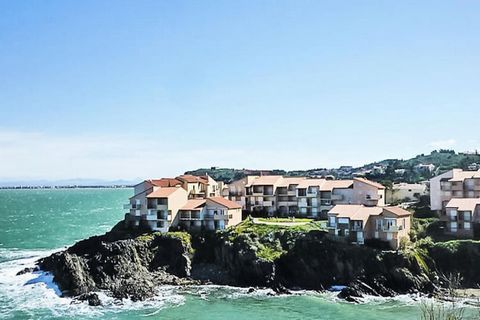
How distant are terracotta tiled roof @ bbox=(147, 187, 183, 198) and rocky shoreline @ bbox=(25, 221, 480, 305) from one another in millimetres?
5384

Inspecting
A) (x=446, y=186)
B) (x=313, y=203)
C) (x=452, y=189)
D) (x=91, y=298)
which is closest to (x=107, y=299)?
(x=91, y=298)

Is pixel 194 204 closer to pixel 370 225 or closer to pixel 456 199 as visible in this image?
pixel 370 225

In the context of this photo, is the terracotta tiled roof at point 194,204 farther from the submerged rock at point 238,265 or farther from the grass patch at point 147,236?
the grass patch at point 147,236

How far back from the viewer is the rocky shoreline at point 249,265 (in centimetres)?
5091

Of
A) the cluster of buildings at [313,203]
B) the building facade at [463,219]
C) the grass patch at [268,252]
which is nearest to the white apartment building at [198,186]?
the cluster of buildings at [313,203]

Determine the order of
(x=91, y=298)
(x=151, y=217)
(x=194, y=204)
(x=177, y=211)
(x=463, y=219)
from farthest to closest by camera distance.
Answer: (x=194, y=204) → (x=177, y=211) → (x=151, y=217) → (x=463, y=219) → (x=91, y=298)

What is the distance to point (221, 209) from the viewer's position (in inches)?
2511

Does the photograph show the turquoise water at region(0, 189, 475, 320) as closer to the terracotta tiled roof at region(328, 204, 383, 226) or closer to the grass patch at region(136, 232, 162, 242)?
the grass patch at region(136, 232, 162, 242)

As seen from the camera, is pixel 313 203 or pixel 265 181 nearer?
pixel 313 203

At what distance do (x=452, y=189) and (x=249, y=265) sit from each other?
2832 centimetres

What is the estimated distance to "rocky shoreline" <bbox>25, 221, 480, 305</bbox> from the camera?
50.9 meters

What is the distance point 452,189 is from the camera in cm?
6606

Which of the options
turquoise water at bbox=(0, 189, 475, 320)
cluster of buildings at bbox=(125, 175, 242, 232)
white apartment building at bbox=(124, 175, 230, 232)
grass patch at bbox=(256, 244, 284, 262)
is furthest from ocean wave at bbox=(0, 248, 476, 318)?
white apartment building at bbox=(124, 175, 230, 232)

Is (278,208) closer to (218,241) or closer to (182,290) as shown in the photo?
(218,241)
